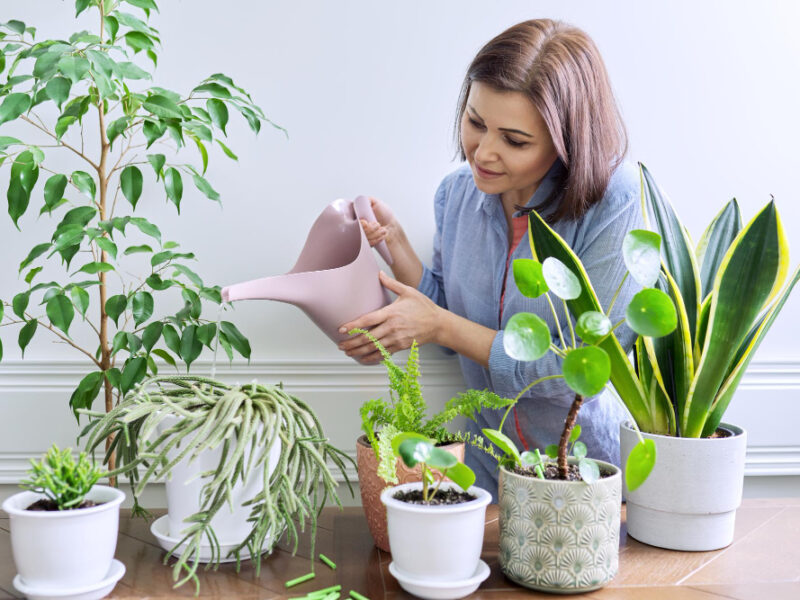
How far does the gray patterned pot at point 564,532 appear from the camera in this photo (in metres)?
0.91

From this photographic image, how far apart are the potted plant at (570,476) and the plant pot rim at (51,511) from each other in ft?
1.48

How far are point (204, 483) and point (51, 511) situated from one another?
7.1 inches

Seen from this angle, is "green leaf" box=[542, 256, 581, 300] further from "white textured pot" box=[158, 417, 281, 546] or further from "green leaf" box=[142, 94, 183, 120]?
"green leaf" box=[142, 94, 183, 120]

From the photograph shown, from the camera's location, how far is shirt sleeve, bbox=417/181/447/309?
1.63m

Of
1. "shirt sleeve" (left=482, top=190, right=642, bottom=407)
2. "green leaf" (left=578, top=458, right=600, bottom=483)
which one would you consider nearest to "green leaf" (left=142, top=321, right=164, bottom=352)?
"shirt sleeve" (left=482, top=190, right=642, bottom=407)

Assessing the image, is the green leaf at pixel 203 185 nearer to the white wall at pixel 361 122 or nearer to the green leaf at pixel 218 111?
the green leaf at pixel 218 111

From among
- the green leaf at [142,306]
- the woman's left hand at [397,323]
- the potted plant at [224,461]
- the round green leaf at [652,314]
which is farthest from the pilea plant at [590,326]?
the green leaf at [142,306]

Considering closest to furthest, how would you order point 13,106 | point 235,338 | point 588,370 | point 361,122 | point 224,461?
point 588,370 → point 224,461 → point 13,106 → point 235,338 → point 361,122

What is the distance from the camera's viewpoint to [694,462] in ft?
3.42

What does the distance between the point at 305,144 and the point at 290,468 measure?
0.85 meters

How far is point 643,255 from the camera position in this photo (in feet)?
2.90

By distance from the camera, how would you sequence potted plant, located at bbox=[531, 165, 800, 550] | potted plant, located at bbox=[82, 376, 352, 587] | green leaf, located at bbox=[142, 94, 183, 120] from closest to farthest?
1. potted plant, located at bbox=[82, 376, 352, 587]
2. potted plant, located at bbox=[531, 165, 800, 550]
3. green leaf, located at bbox=[142, 94, 183, 120]

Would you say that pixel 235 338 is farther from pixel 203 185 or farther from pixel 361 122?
pixel 361 122

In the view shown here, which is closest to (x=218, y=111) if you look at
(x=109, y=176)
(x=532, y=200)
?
(x=109, y=176)
